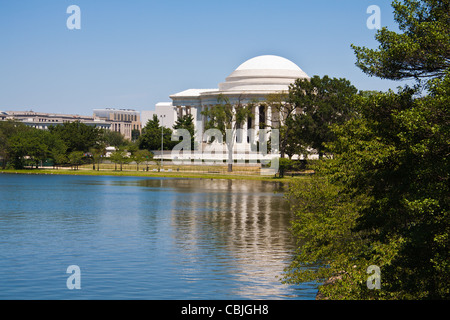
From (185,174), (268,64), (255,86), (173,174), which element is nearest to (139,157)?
(173,174)

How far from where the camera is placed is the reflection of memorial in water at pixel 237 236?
29.7 metres

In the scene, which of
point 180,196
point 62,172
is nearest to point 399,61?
point 180,196

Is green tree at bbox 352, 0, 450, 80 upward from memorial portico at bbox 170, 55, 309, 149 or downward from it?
downward

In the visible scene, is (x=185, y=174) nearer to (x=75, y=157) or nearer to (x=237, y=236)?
(x=75, y=157)

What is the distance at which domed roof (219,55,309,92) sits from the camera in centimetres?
14412

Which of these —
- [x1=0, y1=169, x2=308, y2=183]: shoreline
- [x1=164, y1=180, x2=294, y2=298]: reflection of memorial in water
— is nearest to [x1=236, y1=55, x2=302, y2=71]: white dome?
[x1=0, y1=169, x2=308, y2=183]: shoreline

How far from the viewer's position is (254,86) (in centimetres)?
14462

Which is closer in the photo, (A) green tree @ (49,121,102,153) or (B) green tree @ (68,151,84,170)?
(B) green tree @ (68,151,84,170)

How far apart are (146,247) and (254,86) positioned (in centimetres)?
11039

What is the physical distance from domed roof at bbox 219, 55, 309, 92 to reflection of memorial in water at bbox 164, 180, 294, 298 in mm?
72424

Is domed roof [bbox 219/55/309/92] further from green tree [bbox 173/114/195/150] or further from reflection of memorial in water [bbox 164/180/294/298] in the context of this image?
reflection of memorial in water [bbox 164/180/294/298]

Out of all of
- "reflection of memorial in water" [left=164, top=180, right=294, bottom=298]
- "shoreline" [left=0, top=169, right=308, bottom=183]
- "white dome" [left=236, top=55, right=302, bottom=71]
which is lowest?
"reflection of memorial in water" [left=164, top=180, right=294, bottom=298]

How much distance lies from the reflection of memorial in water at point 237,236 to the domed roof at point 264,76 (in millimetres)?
72424
